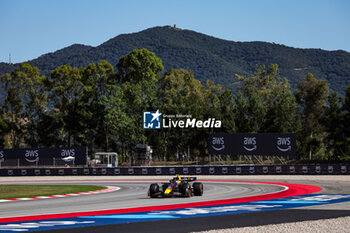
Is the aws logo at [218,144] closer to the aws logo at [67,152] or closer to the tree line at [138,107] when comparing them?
the tree line at [138,107]

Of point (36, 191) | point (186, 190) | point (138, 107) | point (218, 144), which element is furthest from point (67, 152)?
point (186, 190)

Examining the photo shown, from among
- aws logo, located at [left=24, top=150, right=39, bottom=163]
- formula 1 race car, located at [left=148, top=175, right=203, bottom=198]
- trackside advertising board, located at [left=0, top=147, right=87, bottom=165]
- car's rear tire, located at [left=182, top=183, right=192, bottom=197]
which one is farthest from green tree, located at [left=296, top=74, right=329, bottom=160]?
car's rear tire, located at [left=182, top=183, right=192, bottom=197]

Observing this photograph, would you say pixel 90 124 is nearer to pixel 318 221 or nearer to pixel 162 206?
pixel 162 206

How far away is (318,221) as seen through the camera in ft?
43.5

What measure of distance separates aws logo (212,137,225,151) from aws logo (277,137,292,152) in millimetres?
5960

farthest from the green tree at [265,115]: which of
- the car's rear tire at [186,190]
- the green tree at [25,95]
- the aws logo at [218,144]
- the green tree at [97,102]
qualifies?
the car's rear tire at [186,190]

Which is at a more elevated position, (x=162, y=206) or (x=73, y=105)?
(x=73, y=105)

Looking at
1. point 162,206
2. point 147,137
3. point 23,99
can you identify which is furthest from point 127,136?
point 162,206

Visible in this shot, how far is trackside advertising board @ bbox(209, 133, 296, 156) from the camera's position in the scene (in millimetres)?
51781

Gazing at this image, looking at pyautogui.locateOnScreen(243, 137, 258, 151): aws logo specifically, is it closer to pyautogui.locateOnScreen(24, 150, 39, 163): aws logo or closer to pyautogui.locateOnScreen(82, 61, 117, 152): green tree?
pyautogui.locateOnScreen(24, 150, 39, 163): aws logo

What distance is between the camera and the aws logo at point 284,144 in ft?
170

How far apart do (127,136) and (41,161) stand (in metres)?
18.1

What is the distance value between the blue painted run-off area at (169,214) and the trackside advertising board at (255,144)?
32.0 meters

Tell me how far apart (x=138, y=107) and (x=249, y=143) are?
2736 cm
